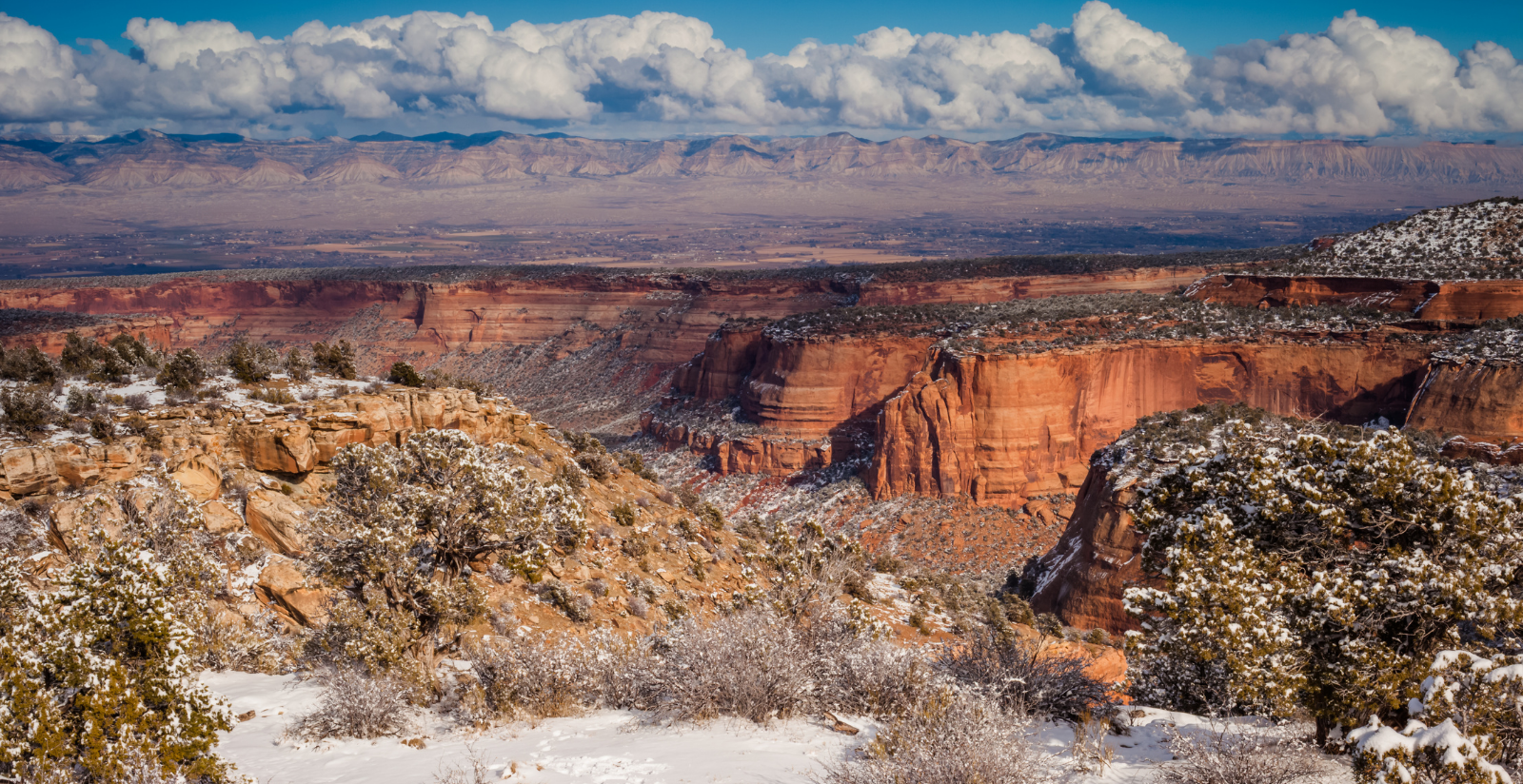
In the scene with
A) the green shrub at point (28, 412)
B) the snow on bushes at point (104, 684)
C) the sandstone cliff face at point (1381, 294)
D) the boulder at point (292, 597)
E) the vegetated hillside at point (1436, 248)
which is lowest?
the boulder at point (292, 597)

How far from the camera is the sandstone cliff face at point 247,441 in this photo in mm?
14359

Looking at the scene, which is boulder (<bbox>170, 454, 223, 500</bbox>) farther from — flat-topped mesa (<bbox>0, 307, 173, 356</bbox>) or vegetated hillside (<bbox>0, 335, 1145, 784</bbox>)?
flat-topped mesa (<bbox>0, 307, 173, 356</bbox>)


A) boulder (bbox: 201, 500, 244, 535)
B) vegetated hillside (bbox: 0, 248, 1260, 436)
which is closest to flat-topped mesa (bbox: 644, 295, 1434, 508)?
vegetated hillside (bbox: 0, 248, 1260, 436)

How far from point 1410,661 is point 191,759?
432 inches

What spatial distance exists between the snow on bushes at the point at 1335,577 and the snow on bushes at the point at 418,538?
24.5ft

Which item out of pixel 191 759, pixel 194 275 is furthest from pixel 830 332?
pixel 194 275

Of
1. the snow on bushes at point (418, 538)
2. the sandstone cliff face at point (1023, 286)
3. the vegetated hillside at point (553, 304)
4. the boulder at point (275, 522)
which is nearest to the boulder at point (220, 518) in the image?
the boulder at point (275, 522)

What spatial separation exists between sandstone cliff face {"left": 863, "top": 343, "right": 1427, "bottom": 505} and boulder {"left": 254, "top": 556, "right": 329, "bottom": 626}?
2821 cm

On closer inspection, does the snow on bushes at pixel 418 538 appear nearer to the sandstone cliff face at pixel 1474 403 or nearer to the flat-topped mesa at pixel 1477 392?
the flat-topped mesa at pixel 1477 392

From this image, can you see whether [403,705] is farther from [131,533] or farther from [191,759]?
[131,533]

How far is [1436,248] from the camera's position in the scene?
46.9 metres

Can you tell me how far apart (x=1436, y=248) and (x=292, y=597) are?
54935 millimetres

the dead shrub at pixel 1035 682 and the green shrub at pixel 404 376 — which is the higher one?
the green shrub at pixel 404 376

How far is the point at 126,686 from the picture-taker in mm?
7766
